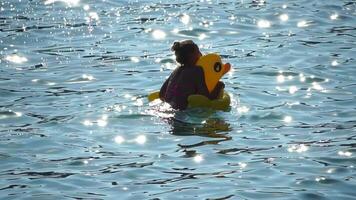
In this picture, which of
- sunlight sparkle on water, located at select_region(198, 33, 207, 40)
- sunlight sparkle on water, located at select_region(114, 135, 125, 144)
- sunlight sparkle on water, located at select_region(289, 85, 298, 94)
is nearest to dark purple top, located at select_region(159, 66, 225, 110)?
sunlight sparkle on water, located at select_region(114, 135, 125, 144)

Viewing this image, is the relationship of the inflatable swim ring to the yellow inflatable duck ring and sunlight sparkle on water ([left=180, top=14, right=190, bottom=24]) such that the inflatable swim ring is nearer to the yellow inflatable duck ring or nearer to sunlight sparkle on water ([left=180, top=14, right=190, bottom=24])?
the yellow inflatable duck ring

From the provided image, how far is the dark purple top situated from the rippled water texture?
19 centimetres

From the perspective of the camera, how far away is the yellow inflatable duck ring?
12508mm

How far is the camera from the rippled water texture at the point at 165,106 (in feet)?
33.1

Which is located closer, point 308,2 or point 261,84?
point 261,84

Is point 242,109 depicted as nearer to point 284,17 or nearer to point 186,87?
point 186,87

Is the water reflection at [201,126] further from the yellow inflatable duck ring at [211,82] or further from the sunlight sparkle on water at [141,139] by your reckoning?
the sunlight sparkle on water at [141,139]

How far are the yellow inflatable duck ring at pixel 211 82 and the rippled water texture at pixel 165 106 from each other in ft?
0.43

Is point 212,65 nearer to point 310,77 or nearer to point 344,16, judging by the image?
point 310,77

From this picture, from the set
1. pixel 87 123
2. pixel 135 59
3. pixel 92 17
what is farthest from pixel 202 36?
pixel 87 123

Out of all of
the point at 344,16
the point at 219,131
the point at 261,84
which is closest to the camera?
the point at 219,131

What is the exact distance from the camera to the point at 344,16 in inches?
739

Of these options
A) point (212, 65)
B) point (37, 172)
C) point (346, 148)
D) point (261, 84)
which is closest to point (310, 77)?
point (261, 84)

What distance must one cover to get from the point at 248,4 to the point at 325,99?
701cm
